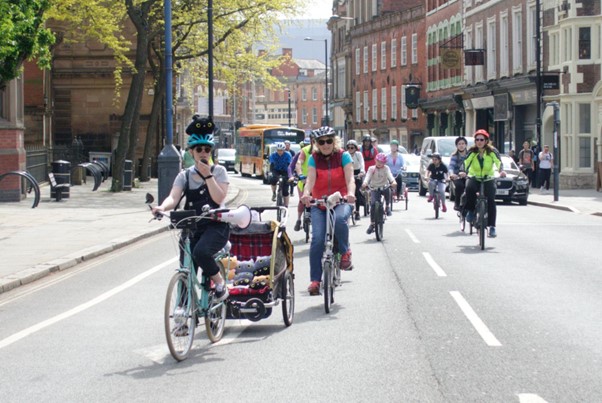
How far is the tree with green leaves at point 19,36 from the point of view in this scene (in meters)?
21.1

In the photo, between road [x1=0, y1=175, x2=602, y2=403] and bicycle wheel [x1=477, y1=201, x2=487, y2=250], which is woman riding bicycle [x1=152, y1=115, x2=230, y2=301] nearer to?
road [x1=0, y1=175, x2=602, y2=403]

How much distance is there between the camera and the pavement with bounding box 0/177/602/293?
1535 cm

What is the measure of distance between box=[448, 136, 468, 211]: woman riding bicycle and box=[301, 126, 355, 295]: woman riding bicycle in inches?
335

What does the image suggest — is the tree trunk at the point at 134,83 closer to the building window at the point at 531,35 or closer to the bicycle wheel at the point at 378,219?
the building window at the point at 531,35

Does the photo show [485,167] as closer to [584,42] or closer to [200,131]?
[200,131]

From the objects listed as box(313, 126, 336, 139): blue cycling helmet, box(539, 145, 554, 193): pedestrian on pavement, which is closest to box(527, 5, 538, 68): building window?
box(539, 145, 554, 193): pedestrian on pavement

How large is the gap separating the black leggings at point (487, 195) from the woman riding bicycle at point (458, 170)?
944 millimetres

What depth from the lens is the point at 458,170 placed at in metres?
22.0

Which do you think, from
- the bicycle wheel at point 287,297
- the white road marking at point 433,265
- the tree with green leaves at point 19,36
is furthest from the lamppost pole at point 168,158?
the bicycle wheel at point 287,297

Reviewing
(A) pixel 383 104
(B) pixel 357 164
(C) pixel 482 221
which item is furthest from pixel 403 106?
(C) pixel 482 221

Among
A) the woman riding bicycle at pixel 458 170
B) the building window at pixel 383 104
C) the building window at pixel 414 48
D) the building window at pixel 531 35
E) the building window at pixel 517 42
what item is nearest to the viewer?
the woman riding bicycle at pixel 458 170

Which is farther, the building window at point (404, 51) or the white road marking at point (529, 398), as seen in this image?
the building window at point (404, 51)

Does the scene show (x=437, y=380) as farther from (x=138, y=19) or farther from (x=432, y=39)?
(x=432, y=39)

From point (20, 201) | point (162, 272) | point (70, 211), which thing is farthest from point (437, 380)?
point (20, 201)
